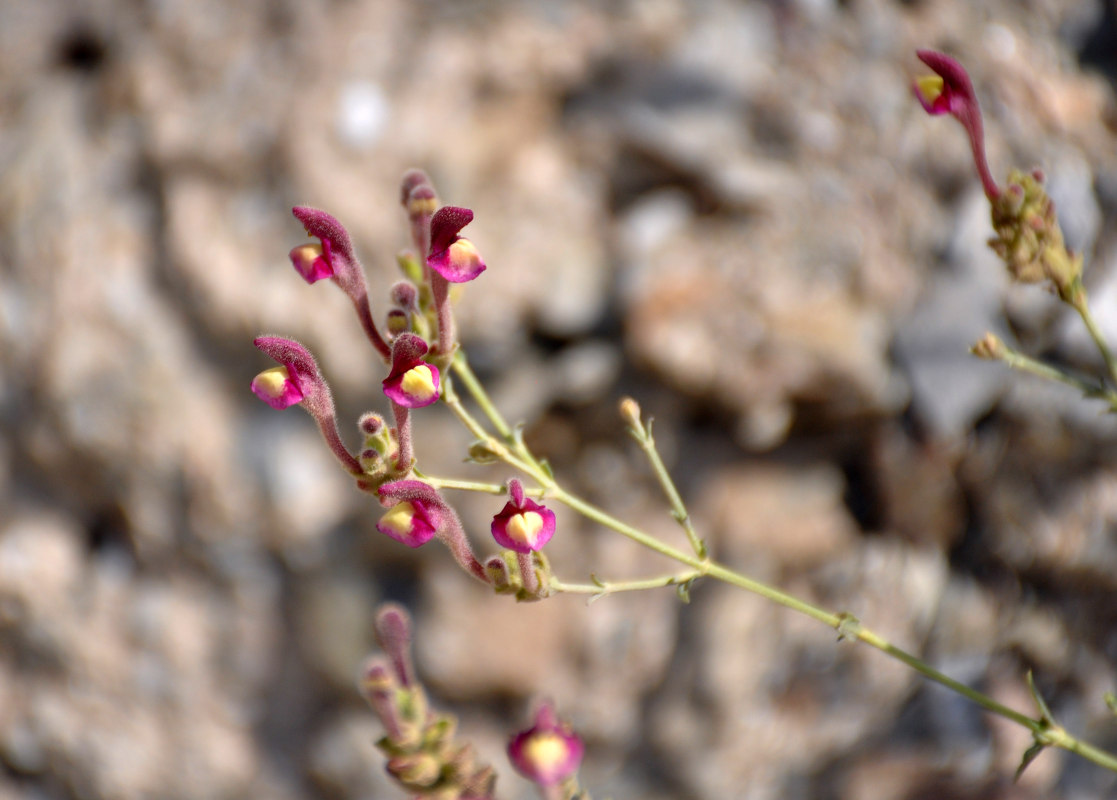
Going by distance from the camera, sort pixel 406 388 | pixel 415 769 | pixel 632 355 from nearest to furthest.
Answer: pixel 406 388
pixel 415 769
pixel 632 355

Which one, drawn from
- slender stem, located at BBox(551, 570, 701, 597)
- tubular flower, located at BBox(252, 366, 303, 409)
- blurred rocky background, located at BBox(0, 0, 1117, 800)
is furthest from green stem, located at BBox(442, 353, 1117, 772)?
blurred rocky background, located at BBox(0, 0, 1117, 800)

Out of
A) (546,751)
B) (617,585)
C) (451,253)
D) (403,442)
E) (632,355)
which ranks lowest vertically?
(632,355)

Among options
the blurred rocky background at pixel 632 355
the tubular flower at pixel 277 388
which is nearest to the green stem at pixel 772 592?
the tubular flower at pixel 277 388

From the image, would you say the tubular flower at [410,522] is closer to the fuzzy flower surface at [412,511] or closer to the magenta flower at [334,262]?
the fuzzy flower surface at [412,511]

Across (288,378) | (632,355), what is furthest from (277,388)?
(632,355)

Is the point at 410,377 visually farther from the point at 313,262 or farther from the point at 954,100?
the point at 954,100

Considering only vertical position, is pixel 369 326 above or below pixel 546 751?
above
